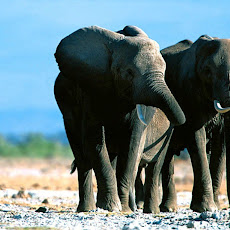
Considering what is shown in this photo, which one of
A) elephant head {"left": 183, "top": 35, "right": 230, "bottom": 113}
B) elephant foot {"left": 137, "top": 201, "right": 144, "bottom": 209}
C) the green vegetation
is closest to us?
elephant head {"left": 183, "top": 35, "right": 230, "bottom": 113}

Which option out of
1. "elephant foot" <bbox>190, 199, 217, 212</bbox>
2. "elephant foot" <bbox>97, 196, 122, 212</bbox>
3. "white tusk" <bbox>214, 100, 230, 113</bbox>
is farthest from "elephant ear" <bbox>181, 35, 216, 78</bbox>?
"elephant foot" <bbox>97, 196, 122, 212</bbox>

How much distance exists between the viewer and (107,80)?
9.88 metres

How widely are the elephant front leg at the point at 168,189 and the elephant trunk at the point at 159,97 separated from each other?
2.97m

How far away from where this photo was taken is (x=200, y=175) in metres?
11.0

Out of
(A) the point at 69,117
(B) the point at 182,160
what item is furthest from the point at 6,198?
(B) the point at 182,160

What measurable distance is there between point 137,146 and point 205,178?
1381 mm

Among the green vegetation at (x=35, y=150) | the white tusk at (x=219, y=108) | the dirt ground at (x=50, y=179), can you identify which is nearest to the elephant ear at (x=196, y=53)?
the white tusk at (x=219, y=108)

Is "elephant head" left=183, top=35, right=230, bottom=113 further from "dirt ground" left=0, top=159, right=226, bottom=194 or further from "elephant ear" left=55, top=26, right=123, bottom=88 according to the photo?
"dirt ground" left=0, top=159, right=226, bottom=194

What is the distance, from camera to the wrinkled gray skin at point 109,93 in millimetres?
9625

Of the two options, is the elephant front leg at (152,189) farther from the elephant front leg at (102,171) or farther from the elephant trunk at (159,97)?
the elephant trunk at (159,97)

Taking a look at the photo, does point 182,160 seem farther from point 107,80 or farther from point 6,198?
point 107,80

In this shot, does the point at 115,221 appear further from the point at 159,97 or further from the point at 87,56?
the point at 87,56

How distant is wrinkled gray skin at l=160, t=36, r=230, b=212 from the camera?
10.6 m

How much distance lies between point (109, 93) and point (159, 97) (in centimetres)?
96
